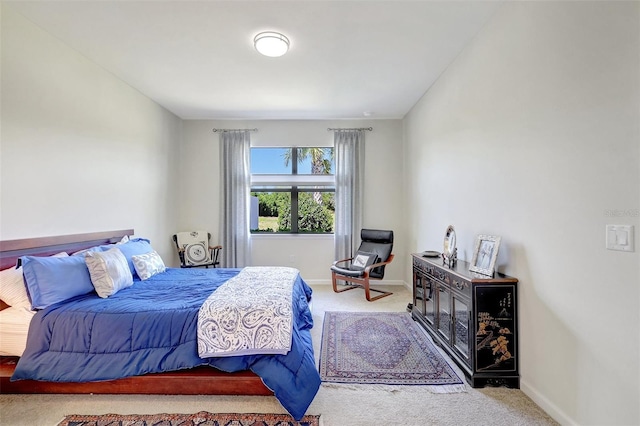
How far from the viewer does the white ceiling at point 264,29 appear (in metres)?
2.24

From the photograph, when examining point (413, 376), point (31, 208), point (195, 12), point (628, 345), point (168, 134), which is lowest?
point (413, 376)

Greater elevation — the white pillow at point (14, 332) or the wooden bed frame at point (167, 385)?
the white pillow at point (14, 332)

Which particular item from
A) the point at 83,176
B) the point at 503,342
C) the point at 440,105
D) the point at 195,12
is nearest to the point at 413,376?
the point at 503,342

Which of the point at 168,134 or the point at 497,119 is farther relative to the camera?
the point at 168,134

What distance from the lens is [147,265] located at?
9.98 ft

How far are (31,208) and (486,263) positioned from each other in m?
3.77

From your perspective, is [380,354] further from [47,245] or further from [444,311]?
[47,245]

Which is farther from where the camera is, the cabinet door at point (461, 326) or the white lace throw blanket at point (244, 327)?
the cabinet door at point (461, 326)

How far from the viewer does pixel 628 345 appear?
1.35 m

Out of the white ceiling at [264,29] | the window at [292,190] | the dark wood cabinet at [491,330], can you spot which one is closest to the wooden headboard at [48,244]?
the white ceiling at [264,29]

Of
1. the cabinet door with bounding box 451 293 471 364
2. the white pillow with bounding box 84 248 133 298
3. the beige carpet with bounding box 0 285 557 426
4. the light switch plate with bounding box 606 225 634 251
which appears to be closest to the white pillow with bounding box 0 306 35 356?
the beige carpet with bounding box 0 285 557 426

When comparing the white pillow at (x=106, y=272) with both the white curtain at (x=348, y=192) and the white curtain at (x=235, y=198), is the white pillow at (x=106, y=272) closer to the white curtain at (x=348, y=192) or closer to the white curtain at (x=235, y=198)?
the white curtain at (x=235, y=198)

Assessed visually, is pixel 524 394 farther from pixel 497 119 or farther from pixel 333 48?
pixel 333 48

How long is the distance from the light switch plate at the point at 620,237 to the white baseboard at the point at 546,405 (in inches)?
41.9
